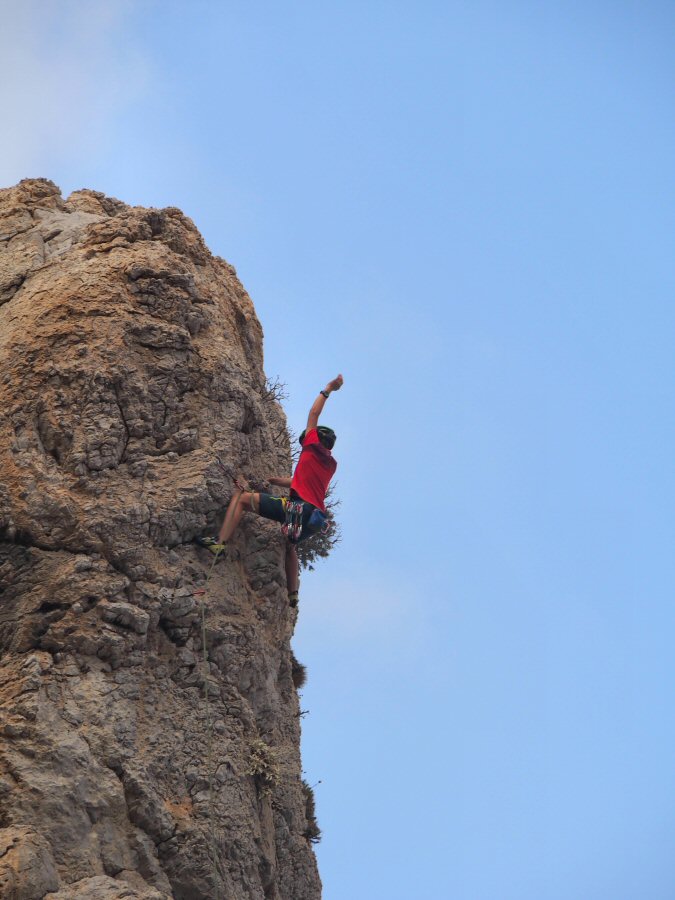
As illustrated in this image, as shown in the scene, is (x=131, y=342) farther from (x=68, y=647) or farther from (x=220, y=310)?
(x=68, y=647)

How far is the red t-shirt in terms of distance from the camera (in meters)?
13.6

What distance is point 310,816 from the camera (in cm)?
1426

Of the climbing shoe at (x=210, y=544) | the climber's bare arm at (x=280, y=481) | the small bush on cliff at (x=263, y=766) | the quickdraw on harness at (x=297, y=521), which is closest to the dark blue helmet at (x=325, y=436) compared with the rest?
the climber's bare arm at (x=280, y=481)

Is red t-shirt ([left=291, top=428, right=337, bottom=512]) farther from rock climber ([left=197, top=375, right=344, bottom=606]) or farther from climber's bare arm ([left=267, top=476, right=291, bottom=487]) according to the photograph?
climber's bare arm ([left=267, top=476, right=291, bottom=487])

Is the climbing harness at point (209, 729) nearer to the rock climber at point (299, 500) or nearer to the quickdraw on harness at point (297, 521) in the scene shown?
the rock climber at point (299, 500)

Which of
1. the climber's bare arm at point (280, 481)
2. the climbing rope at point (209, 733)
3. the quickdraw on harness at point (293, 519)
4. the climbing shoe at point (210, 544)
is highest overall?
the climber's bare arm at point (280, 481)

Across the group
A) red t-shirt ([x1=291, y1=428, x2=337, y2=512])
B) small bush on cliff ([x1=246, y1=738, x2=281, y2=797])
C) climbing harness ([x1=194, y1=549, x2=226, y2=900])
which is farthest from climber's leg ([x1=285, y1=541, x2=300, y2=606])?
small bush on cliff ([x1=246, y1=738, x2=281, y2=797])

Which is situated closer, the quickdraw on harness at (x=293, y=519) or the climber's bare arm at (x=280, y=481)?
the quickdraw on harness at (x=293, y=519)

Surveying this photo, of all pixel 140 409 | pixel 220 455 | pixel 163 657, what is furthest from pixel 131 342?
pixel 163 657

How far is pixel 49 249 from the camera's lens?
14102mm

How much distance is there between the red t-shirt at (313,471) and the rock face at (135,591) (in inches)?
20.5

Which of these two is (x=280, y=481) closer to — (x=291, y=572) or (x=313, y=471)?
(x=313, y=471)

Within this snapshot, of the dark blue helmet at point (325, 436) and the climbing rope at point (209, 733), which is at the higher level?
the dark blue helmet at point (325, 436)

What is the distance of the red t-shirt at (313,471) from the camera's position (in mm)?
13625
